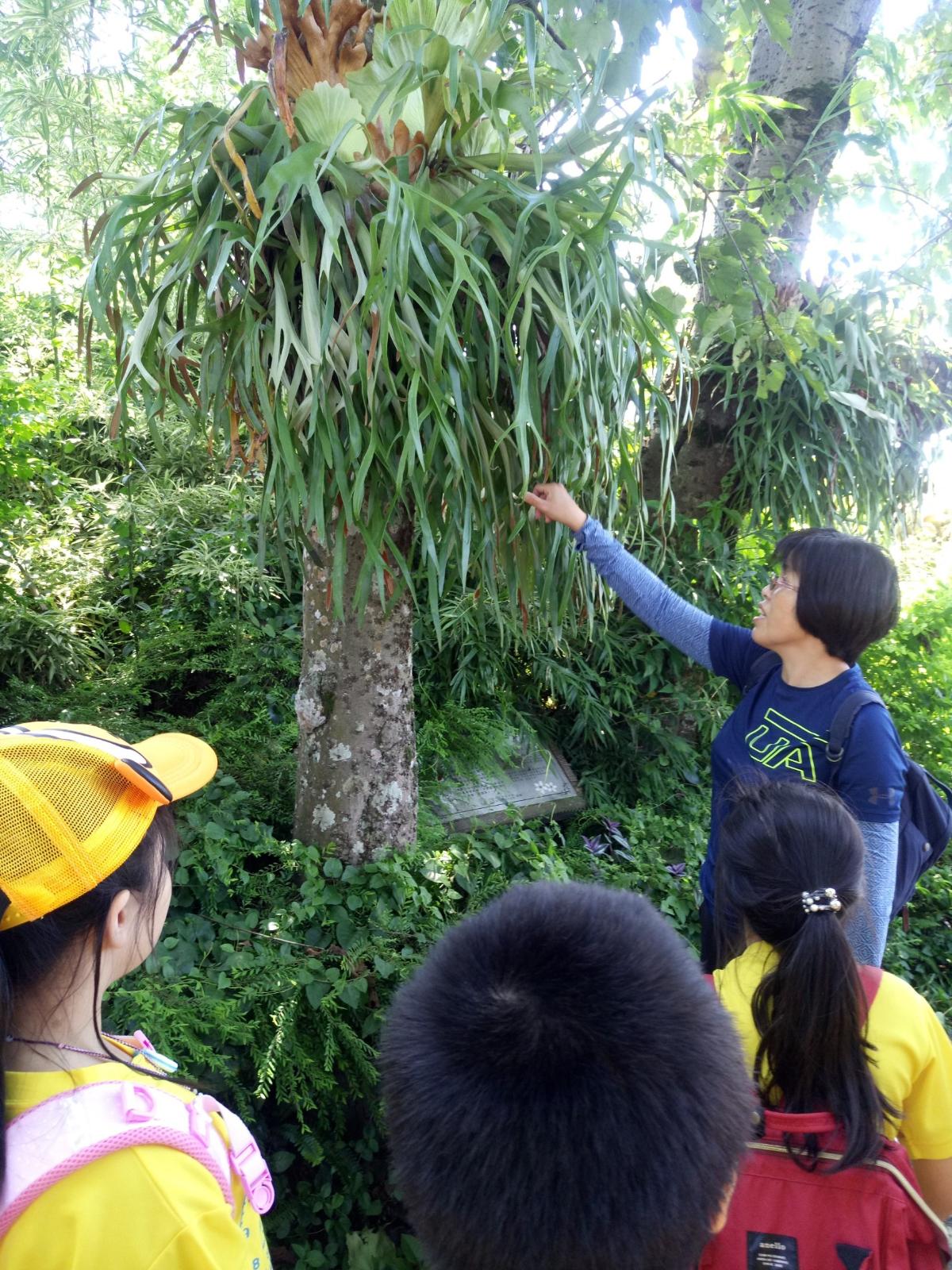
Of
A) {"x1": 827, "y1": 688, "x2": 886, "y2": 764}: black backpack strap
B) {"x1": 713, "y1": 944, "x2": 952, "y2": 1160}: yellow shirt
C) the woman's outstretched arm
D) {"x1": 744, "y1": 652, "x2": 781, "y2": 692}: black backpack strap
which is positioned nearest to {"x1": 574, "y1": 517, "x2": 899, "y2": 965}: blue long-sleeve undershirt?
the woman's outstretched arm

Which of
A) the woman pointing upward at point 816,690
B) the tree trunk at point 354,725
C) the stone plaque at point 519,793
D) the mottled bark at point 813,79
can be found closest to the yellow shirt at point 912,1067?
the woman pointing upward at point 816,690

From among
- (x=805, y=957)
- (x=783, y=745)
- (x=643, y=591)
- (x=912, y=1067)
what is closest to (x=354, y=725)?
(x=643, y=591)

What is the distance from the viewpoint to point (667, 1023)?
2.32ft

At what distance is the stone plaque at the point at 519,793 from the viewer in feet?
8.36

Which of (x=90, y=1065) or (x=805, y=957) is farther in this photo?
(x=805, y=957)

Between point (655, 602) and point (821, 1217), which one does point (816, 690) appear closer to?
point (655, 602)

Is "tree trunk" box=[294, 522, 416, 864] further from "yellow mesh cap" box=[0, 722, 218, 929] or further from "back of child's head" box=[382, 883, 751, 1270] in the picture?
"back of child's head" box=[382, 883, 751, 1270]

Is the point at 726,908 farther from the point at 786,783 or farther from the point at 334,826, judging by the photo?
the point at 334,826

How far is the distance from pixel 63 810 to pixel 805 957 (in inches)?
33.9

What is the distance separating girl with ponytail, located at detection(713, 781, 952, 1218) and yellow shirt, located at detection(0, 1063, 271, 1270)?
1.85 feet

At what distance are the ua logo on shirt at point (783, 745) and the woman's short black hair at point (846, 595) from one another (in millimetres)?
173

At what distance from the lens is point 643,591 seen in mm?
1969

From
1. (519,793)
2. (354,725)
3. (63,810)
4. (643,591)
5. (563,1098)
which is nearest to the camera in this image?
(563,1098)

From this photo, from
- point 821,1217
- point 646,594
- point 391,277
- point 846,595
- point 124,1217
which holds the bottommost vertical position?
point 821,1217
